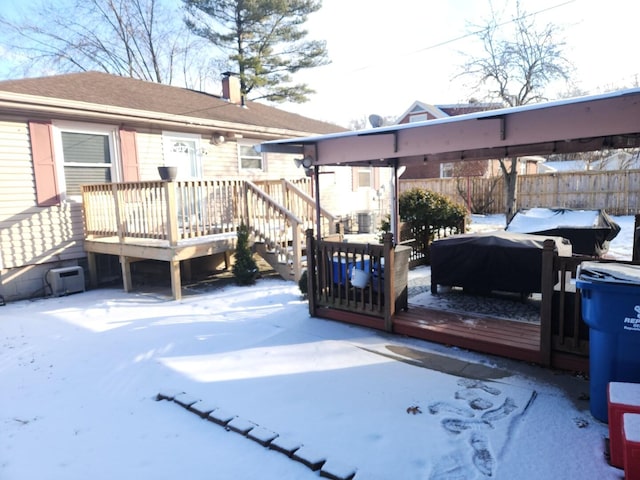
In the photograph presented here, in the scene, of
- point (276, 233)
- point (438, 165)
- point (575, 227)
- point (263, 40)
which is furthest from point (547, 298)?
point (438, 165)

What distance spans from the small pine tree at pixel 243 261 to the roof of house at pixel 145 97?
324cm

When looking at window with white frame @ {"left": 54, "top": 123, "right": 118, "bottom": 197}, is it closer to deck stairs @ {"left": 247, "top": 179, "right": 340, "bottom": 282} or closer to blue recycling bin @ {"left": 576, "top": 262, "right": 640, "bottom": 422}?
deck stairs @ {"left": 247, "top": 179, "right": 340, "bottom": 282}

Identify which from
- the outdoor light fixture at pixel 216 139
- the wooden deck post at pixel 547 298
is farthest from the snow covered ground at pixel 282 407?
the outdoor light fixture at pixel 216 139

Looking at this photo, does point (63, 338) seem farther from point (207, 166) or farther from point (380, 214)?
point (380, 214)

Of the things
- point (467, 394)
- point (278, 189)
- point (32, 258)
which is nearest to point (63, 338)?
point (32, 258)

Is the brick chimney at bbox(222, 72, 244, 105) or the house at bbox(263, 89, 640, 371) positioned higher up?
the brick chimney at bbox(222, 72, 244, 105)

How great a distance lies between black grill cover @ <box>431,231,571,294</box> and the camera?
199 inches

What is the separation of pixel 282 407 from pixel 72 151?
6727 millimetres

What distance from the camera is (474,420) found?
2.96 metres

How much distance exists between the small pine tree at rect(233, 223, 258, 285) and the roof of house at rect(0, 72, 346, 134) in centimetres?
324

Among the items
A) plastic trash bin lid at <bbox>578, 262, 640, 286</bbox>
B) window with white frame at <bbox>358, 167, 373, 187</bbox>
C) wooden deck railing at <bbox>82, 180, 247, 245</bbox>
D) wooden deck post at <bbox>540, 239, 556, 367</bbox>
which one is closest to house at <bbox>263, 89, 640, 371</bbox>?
wooden deck post at <bbox>540, 239, 556, 367</bbox>

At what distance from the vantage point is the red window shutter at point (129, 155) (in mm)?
8188

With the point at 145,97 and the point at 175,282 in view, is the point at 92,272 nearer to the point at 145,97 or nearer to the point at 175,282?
the point at 175,282

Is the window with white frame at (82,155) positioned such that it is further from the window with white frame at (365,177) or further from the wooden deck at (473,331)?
the window with white frame at (365,177)
